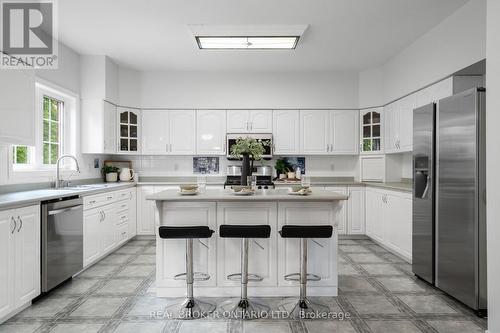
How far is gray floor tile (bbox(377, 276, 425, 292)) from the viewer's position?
3.08 m

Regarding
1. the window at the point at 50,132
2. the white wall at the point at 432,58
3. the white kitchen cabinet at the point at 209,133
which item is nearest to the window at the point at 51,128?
the window at the point at 50,132

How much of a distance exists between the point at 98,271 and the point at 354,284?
295 centimetres

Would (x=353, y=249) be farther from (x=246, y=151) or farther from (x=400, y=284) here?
(x=246, y=151)

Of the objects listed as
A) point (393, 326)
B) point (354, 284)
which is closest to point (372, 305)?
point (393, 326)

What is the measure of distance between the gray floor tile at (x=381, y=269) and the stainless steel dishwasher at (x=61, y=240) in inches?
131

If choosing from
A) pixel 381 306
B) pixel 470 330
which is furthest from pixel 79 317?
pixel 470 330

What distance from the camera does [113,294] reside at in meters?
2.97

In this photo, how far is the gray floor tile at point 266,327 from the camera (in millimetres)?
2322

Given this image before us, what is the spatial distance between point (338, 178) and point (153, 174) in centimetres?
354

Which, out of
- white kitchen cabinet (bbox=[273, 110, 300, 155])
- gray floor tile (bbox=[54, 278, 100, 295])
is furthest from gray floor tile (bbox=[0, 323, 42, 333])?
white kitchen cabinet (bbox=[273, 110, 300, 155])

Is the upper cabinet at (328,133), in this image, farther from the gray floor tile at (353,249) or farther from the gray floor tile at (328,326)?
the gray floor tile at (328,326)

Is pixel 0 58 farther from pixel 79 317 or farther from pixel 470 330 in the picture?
pixel 470 330

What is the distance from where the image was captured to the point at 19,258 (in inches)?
99.0

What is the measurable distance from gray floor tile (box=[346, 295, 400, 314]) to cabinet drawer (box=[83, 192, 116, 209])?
306 cm
